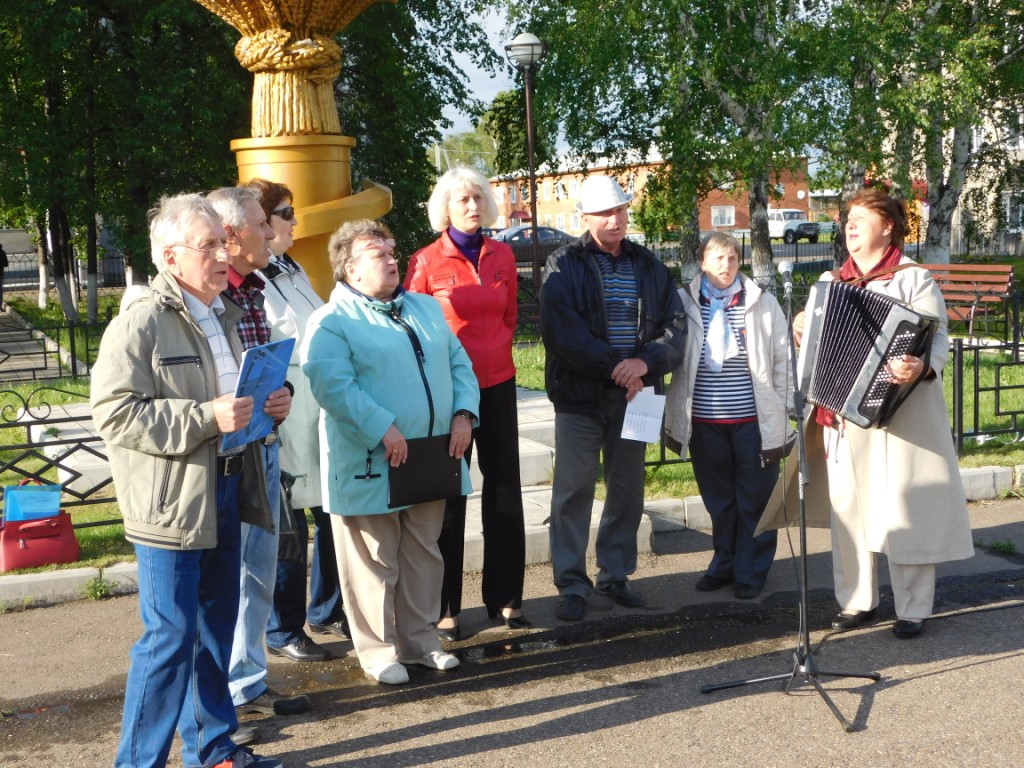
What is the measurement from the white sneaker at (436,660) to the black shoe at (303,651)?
41 cm

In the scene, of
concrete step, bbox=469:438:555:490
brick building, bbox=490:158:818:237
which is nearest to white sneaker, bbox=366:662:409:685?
concrete step, bbox=469:438:555:490

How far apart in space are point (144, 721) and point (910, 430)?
3645 mm

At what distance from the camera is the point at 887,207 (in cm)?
542

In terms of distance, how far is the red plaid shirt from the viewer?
4.36 meters

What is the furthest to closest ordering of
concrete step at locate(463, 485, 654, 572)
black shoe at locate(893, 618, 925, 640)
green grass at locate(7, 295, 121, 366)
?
green grass at locate(7, 295, 121, 366) → concrete step at locate(463, 485, 654, 572) → black shoe at locate(893, 618, 925, 640)

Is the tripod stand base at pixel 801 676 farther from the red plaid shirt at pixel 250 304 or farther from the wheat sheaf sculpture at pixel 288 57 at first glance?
the wheat sheaf sculpture at pixel 288 57

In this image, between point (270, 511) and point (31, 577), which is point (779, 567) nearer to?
point (270, 511)

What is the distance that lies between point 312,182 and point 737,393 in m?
2.82

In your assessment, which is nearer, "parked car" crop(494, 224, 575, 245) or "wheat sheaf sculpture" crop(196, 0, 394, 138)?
"wheat sheaf sculpture" crop(196, 0, 394, 138)

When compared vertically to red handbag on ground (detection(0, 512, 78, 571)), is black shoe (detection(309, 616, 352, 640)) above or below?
below

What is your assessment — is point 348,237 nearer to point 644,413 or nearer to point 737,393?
point 644,413

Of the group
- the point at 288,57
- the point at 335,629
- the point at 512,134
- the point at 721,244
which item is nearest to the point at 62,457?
the point at 335,629

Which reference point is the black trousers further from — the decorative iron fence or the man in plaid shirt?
the decorative iron fence

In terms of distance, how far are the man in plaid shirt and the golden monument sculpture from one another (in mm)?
2173
